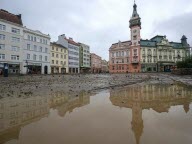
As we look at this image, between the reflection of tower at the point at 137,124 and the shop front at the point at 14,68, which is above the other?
the shop front at the point at 14,68

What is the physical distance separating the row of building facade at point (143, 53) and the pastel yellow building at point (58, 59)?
24.0m

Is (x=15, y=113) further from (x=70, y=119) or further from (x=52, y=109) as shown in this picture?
(x=70, y=119)

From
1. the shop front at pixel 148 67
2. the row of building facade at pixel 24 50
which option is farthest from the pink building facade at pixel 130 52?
the row of building facade at pixel 24 50

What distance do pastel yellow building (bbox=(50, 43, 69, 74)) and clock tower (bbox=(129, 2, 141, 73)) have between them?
28682 millimetres

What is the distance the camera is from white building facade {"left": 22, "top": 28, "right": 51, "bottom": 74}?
Answer: 1982 inches

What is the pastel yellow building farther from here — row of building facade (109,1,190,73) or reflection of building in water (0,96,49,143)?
reflection of building in water (0,96,49,143)

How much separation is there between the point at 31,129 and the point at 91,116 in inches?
65.8

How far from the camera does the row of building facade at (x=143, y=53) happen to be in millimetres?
78500

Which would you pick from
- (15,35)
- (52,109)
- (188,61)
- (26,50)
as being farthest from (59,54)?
(52,109)

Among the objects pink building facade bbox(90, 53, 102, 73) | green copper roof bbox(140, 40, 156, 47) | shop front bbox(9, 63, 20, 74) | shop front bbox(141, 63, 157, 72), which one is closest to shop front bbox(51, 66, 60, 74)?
shop front bbox(9, 63, 20, 74)

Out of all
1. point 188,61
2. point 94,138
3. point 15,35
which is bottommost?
point 94,138

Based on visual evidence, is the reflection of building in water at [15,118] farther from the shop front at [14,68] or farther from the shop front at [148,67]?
the shop front at [148,67]

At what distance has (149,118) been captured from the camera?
4656mm

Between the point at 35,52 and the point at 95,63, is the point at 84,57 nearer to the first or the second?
the point at 95,63
